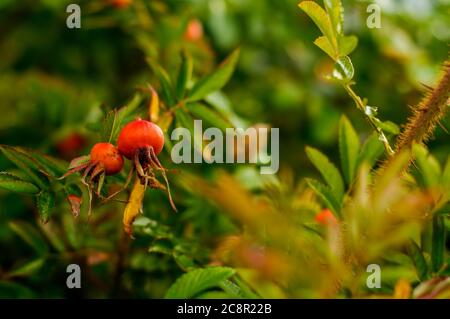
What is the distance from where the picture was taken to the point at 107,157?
3.50 ft

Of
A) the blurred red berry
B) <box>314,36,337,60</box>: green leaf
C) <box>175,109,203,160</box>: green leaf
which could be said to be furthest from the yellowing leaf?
the blurred red berry

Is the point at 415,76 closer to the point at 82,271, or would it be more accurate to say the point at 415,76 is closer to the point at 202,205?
the point at 202,205

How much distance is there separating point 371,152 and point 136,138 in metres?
0.47

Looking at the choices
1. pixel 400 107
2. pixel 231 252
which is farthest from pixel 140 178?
pixel 400 107

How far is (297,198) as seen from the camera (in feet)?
4.79

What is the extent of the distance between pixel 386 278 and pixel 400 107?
1.19 metres

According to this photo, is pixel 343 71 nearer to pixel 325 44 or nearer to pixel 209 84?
pixel 325 44

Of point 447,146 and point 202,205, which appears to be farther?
point 447,146

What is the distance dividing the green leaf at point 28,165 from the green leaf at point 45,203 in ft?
0.05

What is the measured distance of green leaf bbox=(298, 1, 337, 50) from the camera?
1.03 metres

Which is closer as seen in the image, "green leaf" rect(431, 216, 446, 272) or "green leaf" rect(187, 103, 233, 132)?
"green leaf" rect(431, 216, 446, 272)

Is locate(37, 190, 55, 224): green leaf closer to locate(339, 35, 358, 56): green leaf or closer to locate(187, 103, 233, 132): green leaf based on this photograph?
locate(187, 103, 233, 132): green leaf

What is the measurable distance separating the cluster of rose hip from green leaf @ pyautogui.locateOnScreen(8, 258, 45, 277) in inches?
15.1

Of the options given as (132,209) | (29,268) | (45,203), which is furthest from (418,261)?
(29,268)
